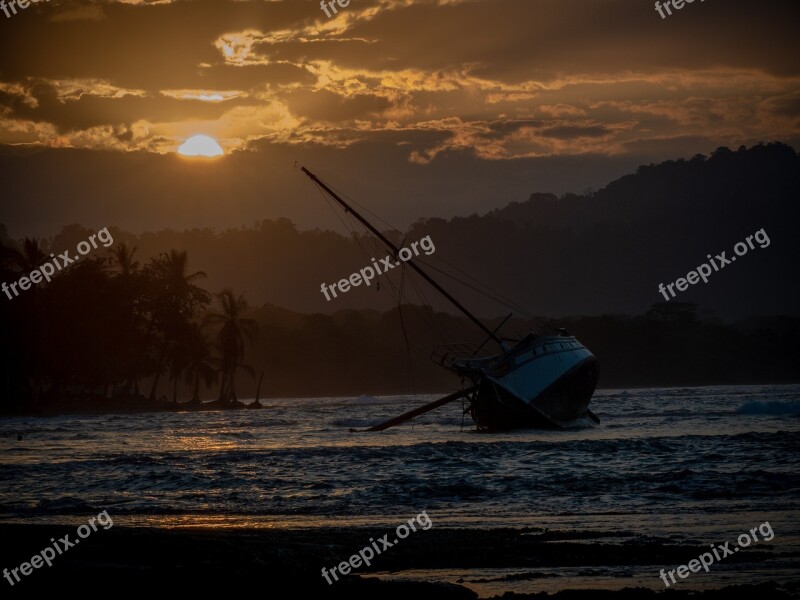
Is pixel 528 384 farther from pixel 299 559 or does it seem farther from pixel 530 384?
pixel 299 559

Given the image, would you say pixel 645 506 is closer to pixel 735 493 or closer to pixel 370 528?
pixel 735 493

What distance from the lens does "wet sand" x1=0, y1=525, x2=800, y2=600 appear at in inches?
560

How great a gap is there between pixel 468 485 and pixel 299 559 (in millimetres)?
12817

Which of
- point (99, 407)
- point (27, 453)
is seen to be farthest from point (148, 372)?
point (27, 453)

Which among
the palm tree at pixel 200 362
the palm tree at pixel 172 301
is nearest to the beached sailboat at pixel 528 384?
the palm tree at pixel 200 362

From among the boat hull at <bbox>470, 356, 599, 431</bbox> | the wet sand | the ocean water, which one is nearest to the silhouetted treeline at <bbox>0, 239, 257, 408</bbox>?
the ocean water

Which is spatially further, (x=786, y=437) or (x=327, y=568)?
(x=786, y=437)

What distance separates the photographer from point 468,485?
94.8 feet

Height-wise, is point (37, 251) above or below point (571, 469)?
above

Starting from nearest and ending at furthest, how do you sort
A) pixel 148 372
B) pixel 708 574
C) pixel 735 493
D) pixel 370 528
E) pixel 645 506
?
pixel 708 574 < pixel 370 528 < pixel 645 506 < pixel 735 493 < pixel 148 372

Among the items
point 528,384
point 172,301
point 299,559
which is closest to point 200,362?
point 172,301

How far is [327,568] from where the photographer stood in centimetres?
1605

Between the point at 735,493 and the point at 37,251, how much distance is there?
96.5 metres

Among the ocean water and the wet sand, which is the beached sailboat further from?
the wet sand
